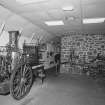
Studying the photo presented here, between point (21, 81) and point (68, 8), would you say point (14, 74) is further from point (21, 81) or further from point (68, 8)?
point (68, 8)

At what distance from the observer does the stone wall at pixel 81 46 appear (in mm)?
6535

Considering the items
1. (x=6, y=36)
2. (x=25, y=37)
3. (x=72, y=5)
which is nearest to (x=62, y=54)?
(x=25, y=37)

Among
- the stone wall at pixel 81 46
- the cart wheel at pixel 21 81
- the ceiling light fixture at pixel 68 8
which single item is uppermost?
the ceiling light fixture at pixel 68 8

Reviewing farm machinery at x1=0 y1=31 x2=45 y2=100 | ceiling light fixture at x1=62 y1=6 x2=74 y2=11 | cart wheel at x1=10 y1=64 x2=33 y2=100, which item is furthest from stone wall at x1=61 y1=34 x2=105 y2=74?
cart wheel at x1=10 y1=64 x2=33 y2=100

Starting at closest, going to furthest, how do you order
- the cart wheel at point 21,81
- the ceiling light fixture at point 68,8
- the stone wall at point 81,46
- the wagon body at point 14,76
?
the wagon body at point 14,76 → the cart wheel at point 21,81 → the ceiling light fixture at point 68,8 → the stone wall at point 81,46

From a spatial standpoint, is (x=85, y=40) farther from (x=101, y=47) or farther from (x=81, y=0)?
(x=81, y=0)

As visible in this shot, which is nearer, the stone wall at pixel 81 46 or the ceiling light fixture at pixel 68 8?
the ceiling light fixture at pixel 68 8

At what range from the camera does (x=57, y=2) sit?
2672 mm

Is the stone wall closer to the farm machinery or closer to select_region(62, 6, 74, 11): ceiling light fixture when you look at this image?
the farm machinery

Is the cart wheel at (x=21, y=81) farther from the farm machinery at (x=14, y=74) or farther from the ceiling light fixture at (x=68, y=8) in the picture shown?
the ceiling light fixture at (x=68, y=8)

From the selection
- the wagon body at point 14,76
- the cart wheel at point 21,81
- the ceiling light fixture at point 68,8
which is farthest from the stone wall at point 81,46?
the cart wheel at point 21,81

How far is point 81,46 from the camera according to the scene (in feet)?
22.1

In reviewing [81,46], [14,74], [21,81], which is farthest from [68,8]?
[81,46]

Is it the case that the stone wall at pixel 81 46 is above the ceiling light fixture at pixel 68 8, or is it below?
below
